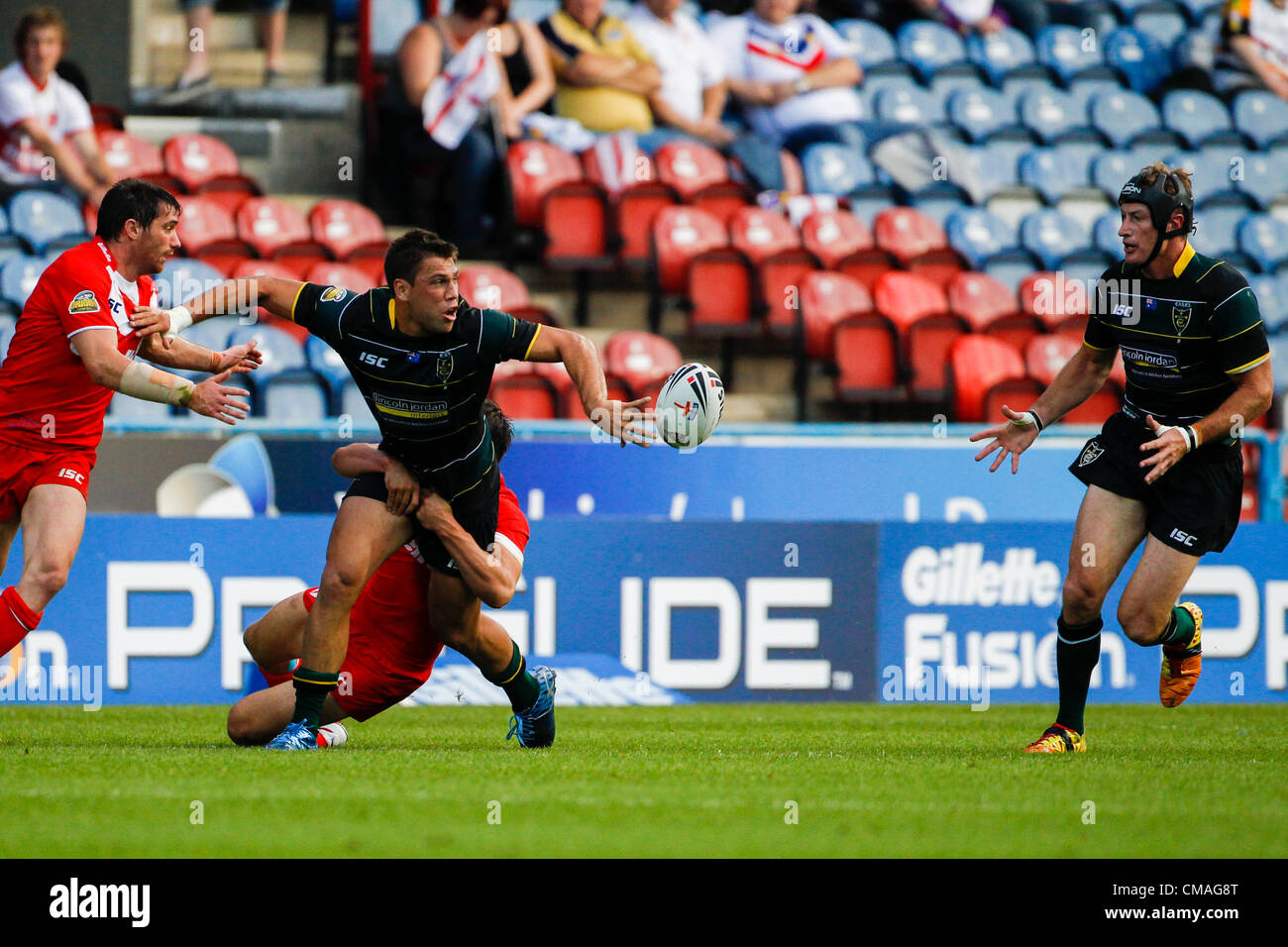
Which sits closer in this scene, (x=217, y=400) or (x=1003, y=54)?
(x=217, y=400)

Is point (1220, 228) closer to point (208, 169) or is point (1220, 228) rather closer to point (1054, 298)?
point (1054, 298)

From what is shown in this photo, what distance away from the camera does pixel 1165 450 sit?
20.6ft

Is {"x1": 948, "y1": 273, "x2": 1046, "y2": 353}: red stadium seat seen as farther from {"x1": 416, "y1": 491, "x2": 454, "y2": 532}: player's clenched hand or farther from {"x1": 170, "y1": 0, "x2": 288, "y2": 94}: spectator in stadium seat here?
{"x1": 416, "y1": 491, "x2": 454, "y2": 532}: player's clenched hand

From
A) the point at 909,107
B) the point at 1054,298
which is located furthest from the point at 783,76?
the point at 1054,298

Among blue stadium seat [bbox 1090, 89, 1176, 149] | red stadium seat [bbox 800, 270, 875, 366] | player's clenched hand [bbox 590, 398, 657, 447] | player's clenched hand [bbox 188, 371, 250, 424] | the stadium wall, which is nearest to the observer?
player's clenched hand [bbox 590, 398, 657, 447]

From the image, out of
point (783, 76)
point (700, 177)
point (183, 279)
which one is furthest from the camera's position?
point (783, 76)

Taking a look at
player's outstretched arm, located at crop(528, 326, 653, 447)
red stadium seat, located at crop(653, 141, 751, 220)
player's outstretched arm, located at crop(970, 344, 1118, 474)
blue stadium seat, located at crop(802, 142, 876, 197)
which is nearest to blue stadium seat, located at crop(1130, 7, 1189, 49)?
blue stadium seat, located at crop(802, 142, 876, 197)

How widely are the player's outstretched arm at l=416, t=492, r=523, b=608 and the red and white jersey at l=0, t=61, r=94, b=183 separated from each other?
8.56 m

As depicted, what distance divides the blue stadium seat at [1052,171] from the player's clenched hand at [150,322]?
12.4 m

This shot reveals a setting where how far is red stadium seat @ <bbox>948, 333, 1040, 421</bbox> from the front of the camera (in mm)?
13055

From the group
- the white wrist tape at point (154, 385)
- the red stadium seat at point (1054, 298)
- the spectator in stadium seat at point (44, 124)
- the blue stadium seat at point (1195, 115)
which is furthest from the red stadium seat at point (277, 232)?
the blue stadium seat at point (1195, 115)

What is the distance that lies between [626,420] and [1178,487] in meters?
2.46
